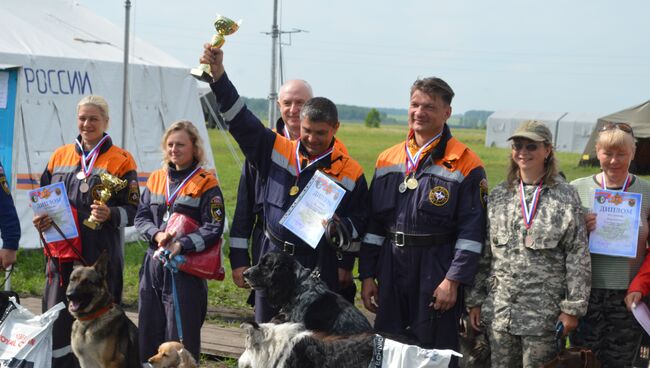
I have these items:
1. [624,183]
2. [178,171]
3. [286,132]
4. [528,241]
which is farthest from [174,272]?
[624,183]

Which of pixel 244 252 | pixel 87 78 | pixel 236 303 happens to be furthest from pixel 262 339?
pixel 87 78

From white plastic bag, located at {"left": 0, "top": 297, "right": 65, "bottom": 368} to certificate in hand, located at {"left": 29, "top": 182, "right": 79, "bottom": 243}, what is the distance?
2.11 feet

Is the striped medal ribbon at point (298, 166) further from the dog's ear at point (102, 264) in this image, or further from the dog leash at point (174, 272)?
the dog's ear at point (102, 264)

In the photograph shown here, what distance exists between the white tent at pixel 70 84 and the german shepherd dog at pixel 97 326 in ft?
17.6

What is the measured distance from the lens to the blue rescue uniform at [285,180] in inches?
185

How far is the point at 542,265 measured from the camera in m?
4.35

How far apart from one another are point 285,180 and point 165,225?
90 cm

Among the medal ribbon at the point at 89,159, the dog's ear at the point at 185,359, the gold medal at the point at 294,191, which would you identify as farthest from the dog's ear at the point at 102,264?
the gold medal at the point at 294,191

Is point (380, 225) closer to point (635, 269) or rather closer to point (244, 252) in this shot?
point (244, 252)

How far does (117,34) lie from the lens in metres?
13.0

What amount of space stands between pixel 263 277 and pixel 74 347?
4.96ft

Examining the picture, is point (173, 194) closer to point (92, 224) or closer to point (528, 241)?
point (92, 224)

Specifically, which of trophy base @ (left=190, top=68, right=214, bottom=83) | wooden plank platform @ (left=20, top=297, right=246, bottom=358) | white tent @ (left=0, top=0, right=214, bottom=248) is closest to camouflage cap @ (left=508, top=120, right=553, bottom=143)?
trophy base @ (left=190, top=68, right=214, bottom=83)

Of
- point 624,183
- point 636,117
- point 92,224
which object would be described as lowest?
point 92,224
